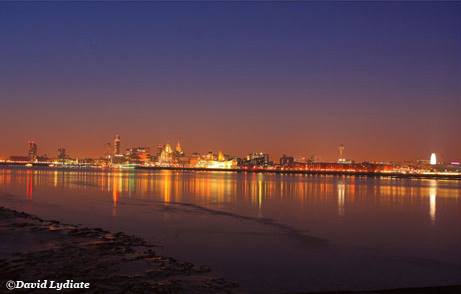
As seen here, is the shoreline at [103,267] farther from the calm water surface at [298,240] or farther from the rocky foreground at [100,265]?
the calm water surface at [298,240]

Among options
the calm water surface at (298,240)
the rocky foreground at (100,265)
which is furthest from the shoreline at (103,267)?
the calm water surface at (298,240)

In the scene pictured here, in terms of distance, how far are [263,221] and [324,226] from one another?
11.6 feet

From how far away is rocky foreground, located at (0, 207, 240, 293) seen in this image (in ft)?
35.0

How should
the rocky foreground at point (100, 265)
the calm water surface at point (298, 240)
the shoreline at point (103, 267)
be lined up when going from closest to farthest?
the shoreline at point (103, 267) → the rocky foreground at point (100, 265) → the calm water surface at point (298, 240)

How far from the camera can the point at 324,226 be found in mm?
24703

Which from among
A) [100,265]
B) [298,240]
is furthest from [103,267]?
[298,240]

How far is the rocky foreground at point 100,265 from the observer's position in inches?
420

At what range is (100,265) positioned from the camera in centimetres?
1237

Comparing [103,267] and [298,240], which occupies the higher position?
[103,267]

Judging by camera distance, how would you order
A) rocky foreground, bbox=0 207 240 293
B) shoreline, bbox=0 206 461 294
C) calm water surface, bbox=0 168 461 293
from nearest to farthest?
shoreline, bbox=0 206 461 294, rocky foreground, bbox=0 207 240 293, calm water surface, bbox=0 168 461 293

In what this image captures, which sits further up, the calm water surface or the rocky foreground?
the rocky foreground

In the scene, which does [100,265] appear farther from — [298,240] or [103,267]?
[298,240]

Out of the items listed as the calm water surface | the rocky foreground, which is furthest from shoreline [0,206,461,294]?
the calm water surface

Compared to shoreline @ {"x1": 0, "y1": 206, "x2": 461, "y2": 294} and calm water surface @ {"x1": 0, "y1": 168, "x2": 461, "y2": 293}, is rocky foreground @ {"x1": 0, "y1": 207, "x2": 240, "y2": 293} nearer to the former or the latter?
shoreline @ {"x1": 0, "y1": 206, "x2": 461, "y2": 294}
